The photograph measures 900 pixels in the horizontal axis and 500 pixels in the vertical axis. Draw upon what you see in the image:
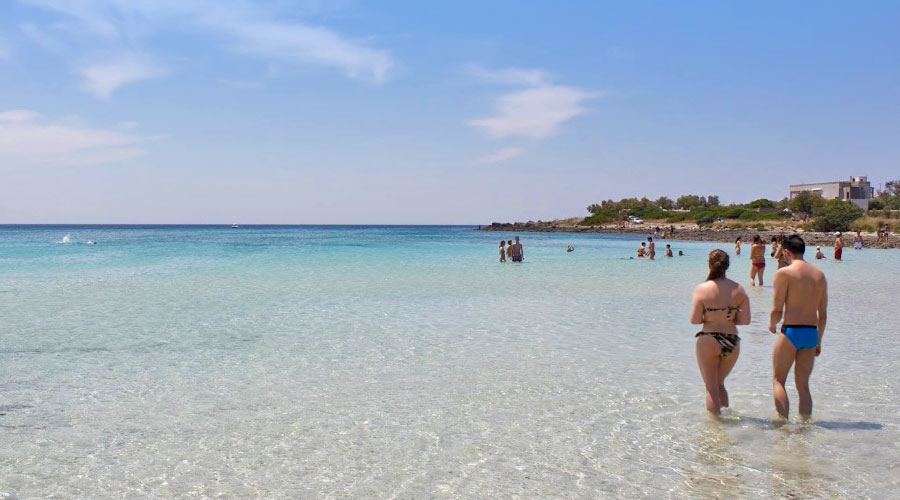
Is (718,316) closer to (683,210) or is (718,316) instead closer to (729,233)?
(729,233)

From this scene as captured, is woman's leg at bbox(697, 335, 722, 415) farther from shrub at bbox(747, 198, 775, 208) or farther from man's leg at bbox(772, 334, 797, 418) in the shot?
shrub at bbox(747, 198, 775, 208)

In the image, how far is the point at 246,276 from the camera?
2361cm

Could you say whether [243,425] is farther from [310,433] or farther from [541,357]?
[541,357]

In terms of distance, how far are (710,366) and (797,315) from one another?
90 cm

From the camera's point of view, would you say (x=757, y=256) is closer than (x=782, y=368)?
No

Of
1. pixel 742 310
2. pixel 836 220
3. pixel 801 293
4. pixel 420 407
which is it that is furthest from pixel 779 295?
pixel 836 220

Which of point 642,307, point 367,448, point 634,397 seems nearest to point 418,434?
point 367,448

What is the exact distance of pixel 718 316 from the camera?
605 centimetres

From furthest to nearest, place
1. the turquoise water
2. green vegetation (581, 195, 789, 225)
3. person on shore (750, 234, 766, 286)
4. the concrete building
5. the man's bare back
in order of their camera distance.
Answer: the concrete building → green vegetation (581, 195, 789, 225) → person on shore (750, 234, 766, 286) → the man's bare back → the turquoise water

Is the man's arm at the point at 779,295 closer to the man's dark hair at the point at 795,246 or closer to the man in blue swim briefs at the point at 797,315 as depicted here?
the man in blue swim briefs at the point at 797,315

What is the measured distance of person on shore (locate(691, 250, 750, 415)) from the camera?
600cm

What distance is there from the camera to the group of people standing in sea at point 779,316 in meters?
5.99

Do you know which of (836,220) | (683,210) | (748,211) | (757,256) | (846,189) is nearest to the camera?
(757,256)

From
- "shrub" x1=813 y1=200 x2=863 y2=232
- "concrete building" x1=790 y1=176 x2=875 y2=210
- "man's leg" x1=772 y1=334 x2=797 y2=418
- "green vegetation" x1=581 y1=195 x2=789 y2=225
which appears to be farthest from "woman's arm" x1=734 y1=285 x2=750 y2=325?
"concrete building" x1=790 y1=176 x2=875 y2=210
